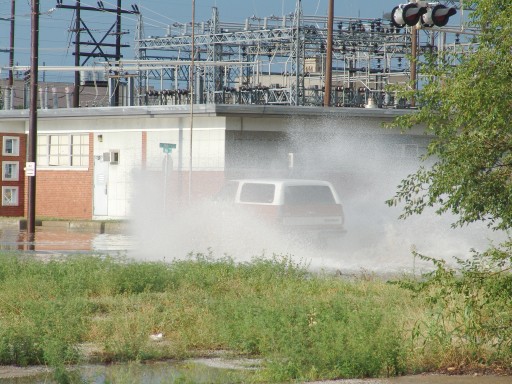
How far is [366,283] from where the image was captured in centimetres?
1625

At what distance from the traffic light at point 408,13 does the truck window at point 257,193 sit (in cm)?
716

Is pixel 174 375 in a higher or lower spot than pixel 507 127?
lower

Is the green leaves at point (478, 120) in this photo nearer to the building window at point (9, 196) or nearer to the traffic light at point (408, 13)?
the traffic light at point (408, 13)

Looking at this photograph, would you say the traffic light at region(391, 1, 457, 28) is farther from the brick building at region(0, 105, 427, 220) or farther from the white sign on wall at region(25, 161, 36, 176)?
the brick building at region(0, 105, 427, 220)

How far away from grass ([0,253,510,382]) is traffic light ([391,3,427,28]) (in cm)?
469

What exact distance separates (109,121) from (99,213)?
3.64m

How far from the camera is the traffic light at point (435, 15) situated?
17.9 meters

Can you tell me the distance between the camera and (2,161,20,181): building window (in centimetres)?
4316

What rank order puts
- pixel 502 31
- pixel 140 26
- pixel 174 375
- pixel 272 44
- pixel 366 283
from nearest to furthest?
pixel 174 375 → pixel 502 31 → pixel 366 283 → pixel 272 44 → pixel 140 26

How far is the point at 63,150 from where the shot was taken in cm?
4234

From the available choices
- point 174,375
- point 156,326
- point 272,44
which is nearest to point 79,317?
point 156,326

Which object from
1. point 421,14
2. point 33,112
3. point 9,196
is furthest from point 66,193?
point 421,14

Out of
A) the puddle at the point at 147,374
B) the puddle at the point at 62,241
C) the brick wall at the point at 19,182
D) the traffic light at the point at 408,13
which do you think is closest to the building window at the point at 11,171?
the brick wall at the point at 19,182

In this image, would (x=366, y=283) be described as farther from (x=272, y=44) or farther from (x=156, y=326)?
(x=272, y=44)
